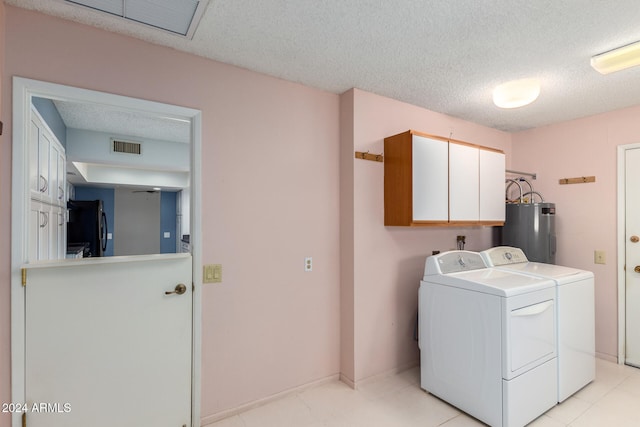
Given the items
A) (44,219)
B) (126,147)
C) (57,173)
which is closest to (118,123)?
(126,147)

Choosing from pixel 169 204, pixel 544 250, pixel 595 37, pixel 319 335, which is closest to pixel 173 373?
pixel 319 335

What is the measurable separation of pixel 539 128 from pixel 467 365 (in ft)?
9.25

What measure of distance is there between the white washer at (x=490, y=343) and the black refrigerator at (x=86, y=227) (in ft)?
10.7

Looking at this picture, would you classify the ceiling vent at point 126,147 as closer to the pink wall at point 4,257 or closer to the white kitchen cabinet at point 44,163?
the white kitchen cabinet at point 44,163

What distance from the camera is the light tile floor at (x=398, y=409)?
6.76 ft

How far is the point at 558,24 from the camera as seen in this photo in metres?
1.65

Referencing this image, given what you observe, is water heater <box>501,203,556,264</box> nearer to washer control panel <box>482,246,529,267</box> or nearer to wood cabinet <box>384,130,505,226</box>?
washer control panel <box>482,246,529,267</box>

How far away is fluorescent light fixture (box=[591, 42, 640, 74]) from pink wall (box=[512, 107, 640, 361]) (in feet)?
4.62

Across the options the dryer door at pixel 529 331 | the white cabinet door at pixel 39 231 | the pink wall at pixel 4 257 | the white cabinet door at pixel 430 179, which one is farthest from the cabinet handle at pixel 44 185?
the dryer door at pixel 529 331

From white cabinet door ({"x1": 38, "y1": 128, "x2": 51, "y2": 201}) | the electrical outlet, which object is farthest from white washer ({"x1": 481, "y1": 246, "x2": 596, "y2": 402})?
white cabinet door ({"x1": 38, "y1": 128, "x2": 51, "y2": 201})

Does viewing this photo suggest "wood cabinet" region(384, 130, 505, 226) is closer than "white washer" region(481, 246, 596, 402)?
No

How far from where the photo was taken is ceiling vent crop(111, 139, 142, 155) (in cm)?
336

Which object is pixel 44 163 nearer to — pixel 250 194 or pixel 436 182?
pixel 250 194

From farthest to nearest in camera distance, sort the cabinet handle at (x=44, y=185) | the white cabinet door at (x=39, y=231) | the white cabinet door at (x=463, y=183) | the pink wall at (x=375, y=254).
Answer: the white cabinet door at (x=463, y=183) → the pink wall at (x=375, y=254) → the cabinet handle at (x=44, y=185) → the white cabinet door at (x=39, y=231)
